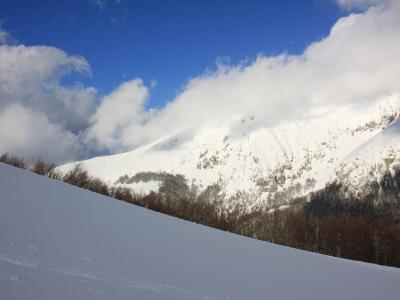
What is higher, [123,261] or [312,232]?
[312,232]

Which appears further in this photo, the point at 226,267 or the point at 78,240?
the point at 226,267

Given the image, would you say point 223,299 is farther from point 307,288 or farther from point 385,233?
point 385,233

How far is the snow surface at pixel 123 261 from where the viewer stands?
7.13 meters

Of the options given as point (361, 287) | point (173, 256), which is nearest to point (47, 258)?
point (173, 256)

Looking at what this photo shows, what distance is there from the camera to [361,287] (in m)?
14.9

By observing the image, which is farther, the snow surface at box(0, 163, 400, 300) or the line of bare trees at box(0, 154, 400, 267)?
the line of bare trees at box(0, 154, 400, 267)

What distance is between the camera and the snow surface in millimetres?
7129

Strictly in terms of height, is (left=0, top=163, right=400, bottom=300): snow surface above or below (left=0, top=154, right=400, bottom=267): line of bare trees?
below

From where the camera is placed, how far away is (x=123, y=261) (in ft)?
31.4

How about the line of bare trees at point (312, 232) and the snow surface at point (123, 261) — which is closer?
the snow surface at point (123, 261)

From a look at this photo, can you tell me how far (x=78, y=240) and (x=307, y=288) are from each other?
726cm

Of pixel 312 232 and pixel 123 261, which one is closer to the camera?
pixel 123 261

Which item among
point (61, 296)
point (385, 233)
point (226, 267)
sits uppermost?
point (385, 233)

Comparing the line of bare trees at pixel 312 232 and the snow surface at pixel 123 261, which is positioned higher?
the line of bare trees at pixel 312 232
